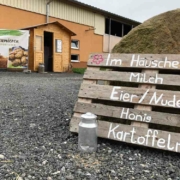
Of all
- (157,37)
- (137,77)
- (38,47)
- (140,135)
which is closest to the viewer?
(140,135)

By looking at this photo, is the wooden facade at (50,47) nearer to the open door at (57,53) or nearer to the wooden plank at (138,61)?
the open door at (57,53)

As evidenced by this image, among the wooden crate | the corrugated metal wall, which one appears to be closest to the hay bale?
the wooden crate

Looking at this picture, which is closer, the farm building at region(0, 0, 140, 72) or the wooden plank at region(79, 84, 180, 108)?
the wooden plank at region(79, 84, 180, 108)

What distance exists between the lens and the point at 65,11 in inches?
790

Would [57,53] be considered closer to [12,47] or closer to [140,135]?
[12,47]

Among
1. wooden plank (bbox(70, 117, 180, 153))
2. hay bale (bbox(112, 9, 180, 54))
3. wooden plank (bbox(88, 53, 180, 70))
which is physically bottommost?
wooden plank (bbox(70, 117, 180, 153))

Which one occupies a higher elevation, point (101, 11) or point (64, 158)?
point (101, 11)

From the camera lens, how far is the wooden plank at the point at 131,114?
2875 millimetres

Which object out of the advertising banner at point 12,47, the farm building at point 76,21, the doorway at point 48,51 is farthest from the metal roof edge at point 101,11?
the advertising banner at point 12,47

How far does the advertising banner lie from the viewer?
14336 millimetres

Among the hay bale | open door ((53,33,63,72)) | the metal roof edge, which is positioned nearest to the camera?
the hay bale

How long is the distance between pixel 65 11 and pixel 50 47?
157 inches

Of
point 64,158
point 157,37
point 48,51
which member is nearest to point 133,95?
point 64,158

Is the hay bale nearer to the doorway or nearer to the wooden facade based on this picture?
the wooden facade
